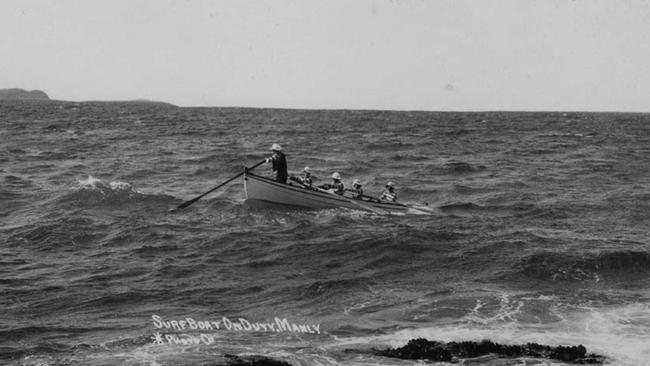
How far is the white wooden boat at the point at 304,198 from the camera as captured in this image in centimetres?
2244

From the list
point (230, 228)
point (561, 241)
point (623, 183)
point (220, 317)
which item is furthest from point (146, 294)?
point (623, 183)

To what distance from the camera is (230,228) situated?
65.1 ft

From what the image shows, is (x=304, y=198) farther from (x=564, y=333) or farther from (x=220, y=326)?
(x=564, y=333)

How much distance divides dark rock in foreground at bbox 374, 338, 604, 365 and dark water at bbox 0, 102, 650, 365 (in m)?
0.35

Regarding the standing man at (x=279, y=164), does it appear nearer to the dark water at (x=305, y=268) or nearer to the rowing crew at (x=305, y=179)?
the rowing crew at (x=305, y=179)

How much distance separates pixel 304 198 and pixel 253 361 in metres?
13.7

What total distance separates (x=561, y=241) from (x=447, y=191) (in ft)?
35.7

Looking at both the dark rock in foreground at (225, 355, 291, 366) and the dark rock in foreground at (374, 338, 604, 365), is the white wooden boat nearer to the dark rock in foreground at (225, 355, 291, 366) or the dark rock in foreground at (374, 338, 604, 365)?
the dark rock in foreground at (374, 338, 604, 365)

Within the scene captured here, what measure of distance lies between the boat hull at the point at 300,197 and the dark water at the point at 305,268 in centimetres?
44

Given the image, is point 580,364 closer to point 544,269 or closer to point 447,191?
point 544,269

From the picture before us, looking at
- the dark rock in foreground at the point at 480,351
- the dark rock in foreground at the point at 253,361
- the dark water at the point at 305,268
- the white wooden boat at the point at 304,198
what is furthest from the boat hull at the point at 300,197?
the dark rock in foreground at the point at 253,361

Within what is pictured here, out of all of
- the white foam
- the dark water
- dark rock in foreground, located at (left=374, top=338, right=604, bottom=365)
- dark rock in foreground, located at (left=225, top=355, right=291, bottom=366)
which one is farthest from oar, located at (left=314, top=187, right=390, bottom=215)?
dark rock in foreground, located at (left=225, top=355, right=291, bottom=366)

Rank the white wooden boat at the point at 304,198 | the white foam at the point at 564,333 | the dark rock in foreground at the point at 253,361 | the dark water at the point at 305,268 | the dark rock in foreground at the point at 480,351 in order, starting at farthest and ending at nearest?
the white wooden boat at the point at 304,198 → the dark water at the point at 305,268 → the white foam at the point at 564,333 → the dark rock in foreground at the point at 480,351 → the dark rock in foreground at the point at 253,361

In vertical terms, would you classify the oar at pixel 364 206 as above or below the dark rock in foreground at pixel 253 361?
above
